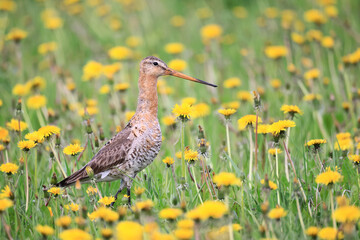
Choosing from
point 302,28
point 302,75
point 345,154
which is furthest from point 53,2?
point 345,154

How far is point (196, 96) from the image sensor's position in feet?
24.8

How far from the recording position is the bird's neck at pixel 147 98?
15.6 ft

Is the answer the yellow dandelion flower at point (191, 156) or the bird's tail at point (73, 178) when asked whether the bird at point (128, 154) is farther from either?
the yellow dandelion flower at point (191, 156)

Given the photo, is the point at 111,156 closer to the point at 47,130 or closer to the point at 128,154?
the point at 128,154

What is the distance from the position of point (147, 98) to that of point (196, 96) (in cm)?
280

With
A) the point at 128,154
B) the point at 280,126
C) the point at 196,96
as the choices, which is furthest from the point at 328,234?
the point at 196,96

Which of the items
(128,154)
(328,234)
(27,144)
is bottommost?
(328,234)

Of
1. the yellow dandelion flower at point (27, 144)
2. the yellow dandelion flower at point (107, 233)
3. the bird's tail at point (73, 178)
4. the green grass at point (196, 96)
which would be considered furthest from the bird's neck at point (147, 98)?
the yellow dandelion flower at point (107, 233)

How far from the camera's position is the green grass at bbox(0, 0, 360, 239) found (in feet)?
13.2

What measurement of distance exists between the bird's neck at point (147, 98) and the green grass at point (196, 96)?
0.37m

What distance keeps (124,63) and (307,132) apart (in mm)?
3559

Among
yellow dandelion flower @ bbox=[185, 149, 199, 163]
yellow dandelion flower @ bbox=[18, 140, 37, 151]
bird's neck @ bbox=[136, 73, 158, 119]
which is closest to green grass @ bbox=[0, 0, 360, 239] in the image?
yellow dandelion flower @ bbox=[185, 149, 199, 163]

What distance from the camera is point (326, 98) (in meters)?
6.76

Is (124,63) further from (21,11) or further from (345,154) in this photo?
(345,154)
